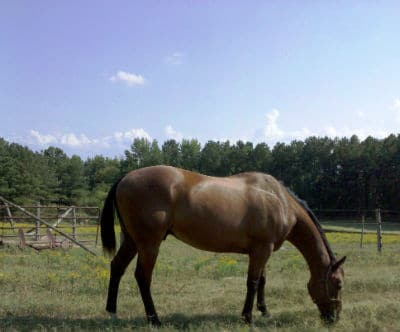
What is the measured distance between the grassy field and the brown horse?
42 centimetres

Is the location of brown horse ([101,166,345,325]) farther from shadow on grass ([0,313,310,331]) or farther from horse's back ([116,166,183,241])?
shadow on grass ([0,313,310,331])

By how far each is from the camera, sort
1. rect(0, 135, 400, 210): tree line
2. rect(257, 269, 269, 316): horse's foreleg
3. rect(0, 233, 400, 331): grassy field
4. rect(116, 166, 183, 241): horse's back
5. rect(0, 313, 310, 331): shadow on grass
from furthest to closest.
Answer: rect(0, 135, 400, 210): tree line < rect(257, 269, 269, 316): horse's foreleg < rect(116, 166, 183, 241): horse's back < rect(0, 233, 400, 331): grassy field < rect(0, 313, 310, 331): shadow on grass

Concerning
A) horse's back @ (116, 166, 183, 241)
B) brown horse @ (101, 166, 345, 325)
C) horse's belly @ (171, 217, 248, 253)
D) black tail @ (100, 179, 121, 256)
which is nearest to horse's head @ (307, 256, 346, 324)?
brown horse @ (101, 166, 345, 325)

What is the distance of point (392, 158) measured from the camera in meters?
61.7

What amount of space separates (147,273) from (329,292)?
2.57 metres

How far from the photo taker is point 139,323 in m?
6.09

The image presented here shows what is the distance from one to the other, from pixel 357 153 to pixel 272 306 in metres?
60.2

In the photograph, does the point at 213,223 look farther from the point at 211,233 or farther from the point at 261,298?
the point at 261,298

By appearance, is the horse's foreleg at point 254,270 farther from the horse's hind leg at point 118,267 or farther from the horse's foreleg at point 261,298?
the horse's hind leg at point 118,267

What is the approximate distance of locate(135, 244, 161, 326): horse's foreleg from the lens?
20.1 ft

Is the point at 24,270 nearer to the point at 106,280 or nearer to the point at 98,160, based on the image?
the point at 106,280

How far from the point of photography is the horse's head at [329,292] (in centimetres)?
628

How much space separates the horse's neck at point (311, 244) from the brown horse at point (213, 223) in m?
0.01

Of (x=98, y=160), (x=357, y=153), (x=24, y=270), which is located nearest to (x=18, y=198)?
(x=98, y=160)
